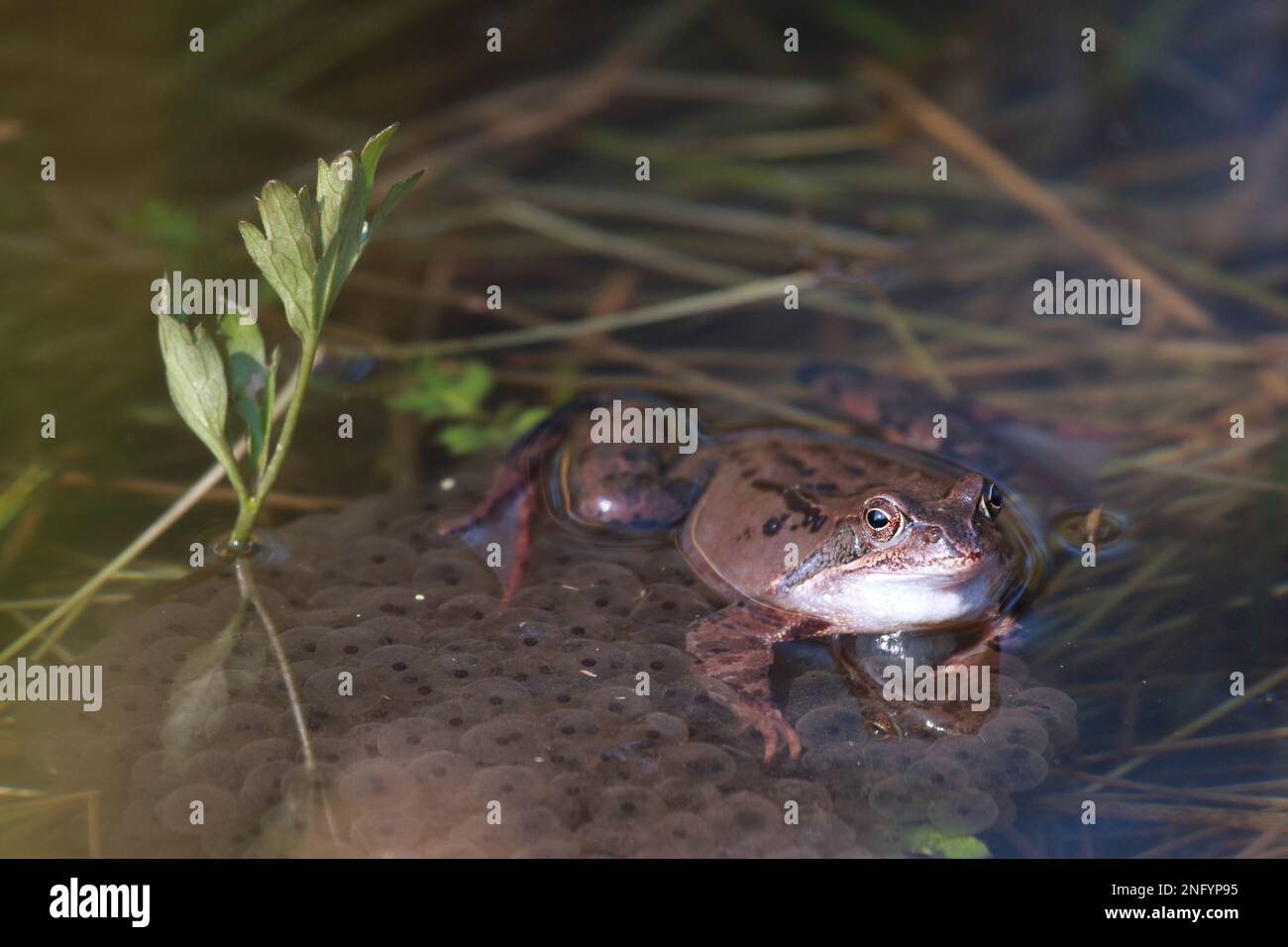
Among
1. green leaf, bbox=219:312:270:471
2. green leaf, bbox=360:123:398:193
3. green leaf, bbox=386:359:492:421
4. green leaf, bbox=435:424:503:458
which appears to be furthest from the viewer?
green leaf, bbox=386:359:492:421

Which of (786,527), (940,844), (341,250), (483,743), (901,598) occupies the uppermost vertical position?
(341,250)

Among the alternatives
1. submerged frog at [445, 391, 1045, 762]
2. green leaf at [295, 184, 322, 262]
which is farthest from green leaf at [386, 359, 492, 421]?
green leaf at [295, 184, 322, 262]

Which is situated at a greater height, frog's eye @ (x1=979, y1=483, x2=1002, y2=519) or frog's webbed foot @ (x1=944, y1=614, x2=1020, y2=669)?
frog's eye @ (x1=979, y1=483, x2=1002, y2=519)

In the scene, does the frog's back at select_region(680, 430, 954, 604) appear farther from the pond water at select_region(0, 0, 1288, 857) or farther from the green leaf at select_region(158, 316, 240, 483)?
the green leaf at select_region(158, 316, 240, 483)

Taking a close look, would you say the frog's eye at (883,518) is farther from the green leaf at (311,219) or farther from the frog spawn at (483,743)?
the green leaf at (311,219)

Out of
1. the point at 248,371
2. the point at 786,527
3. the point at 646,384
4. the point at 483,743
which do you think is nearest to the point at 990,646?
the point at 786,527

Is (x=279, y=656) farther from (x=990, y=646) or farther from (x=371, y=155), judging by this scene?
(x=990, y=646)

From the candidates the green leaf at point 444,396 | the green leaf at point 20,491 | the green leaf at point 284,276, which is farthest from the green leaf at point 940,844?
the green leaf at point 20,491
